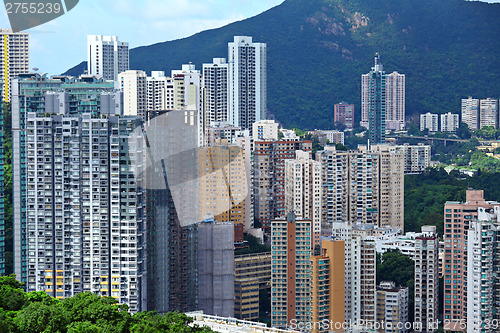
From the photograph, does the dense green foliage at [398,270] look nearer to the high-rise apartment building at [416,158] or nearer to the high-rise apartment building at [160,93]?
the high-rise apartment building at [160,93]

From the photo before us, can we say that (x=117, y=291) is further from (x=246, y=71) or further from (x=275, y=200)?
(x=246, y=71)

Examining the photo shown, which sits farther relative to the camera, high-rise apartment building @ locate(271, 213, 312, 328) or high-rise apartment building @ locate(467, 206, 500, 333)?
high-rise apartment building @ locate(271, 213, 312, 328)

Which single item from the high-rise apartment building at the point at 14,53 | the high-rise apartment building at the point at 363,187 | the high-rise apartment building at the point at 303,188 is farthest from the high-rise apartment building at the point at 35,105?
the high-rise apartment building at the point at 14,53

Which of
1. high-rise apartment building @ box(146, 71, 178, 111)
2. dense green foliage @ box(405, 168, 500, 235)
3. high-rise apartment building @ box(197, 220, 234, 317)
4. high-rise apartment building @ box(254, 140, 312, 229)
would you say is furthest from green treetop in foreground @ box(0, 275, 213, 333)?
A: high-rise apartment building @ box(146, 71, 178, 111)

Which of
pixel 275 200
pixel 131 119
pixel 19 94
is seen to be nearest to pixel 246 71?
pixel 275 200

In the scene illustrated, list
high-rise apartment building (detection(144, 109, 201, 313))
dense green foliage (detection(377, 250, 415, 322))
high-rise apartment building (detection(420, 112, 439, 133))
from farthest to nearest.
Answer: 1. high-rise apartment building (detection(420, 112, 439, 133))
2. dense green foliage (detection(377, 250, 415, 322))
3. high-rise apartment building (detection(144, 109, 201, 313))

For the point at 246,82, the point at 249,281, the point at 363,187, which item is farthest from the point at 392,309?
the point at 246,82

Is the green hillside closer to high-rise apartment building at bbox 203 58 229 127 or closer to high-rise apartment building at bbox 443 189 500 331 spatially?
high-rise apartment building at bbox 203 58 229 127
